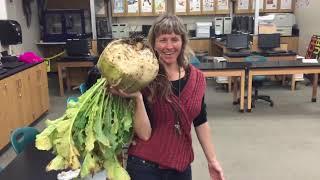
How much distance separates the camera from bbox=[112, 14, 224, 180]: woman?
1.39m

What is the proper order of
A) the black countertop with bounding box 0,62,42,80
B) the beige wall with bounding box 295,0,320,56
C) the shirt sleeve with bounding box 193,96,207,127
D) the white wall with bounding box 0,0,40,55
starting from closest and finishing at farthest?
the shirt sleeve with bounding box 193,96,207,127 → the black countertop with bounding box 0,62,42,80 → the white wall with bounding box 0,0,40,55 → the beige wall with bounding box 295,0,320,56

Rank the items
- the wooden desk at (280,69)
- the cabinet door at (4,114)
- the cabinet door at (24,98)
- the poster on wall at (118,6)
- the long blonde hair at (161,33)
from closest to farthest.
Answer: the long blonde hair at (161,33) → the cabinet door at (4,114) → the cabinet door at (24,98) → the wooden desk at (280,69) → the poster on wall at (118,6)

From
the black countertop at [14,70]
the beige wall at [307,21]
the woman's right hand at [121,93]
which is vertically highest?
the beige wall at [307,21]

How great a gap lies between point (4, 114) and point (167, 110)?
3.12 metres

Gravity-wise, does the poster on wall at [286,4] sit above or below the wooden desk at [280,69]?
above

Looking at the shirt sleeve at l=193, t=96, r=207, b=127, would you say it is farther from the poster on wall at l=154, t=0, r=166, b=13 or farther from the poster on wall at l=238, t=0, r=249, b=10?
the poster on wall at l=238, t=0, r=249, b=10

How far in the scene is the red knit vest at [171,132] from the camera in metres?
1.41

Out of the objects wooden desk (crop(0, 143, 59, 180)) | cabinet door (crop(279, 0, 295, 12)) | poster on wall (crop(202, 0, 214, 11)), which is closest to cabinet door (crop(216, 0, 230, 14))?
poster on wall (crop(202, 0, 214, 11))

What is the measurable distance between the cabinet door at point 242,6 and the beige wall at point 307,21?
3.63 ft

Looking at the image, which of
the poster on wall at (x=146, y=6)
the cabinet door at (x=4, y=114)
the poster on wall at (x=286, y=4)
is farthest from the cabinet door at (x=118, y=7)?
the cabinet door at (x=4, y=114)

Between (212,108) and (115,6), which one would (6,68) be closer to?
(212,108)

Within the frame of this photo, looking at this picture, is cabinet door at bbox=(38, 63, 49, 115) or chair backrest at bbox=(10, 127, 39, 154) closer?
chair backrest at bbox=(10, 127, 39, 154)

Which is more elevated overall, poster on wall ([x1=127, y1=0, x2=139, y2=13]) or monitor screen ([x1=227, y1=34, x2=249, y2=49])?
poster on wall ([x1=127, y1=0, x2=139, y2=13])

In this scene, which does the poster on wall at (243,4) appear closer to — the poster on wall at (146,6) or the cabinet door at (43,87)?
the poster on wall at (146,6)
